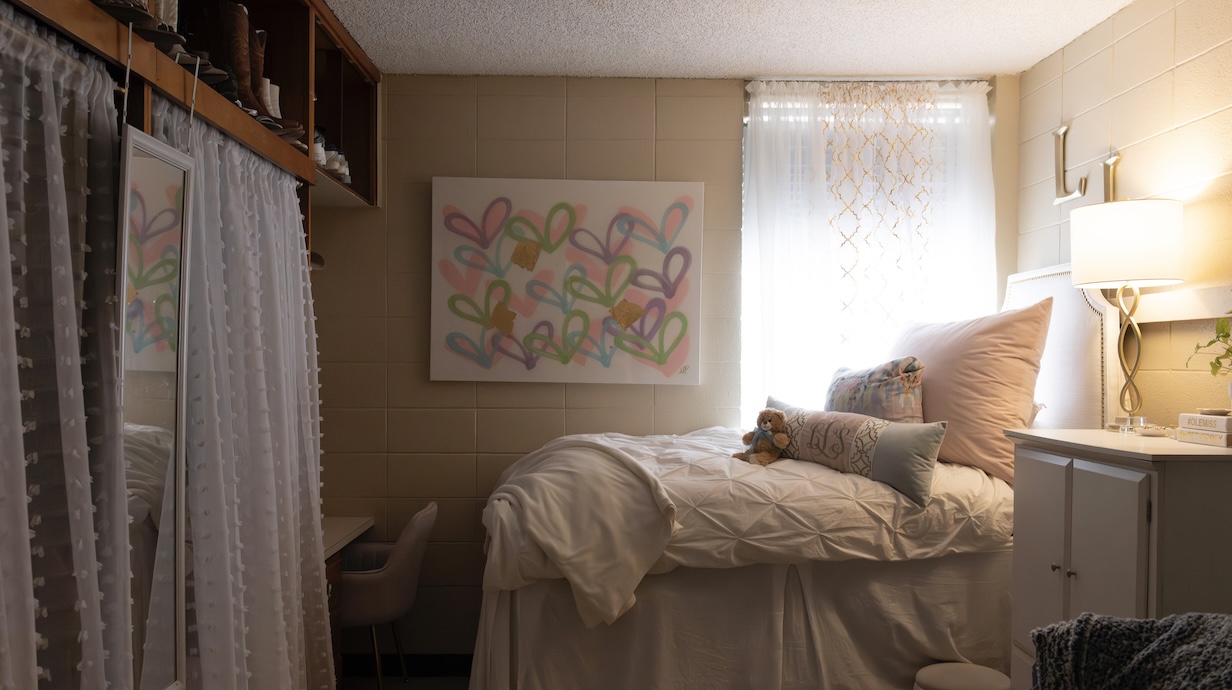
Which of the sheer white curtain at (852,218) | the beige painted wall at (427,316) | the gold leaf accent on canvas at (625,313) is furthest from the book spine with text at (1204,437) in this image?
the gold leaf accent on canvas at (625,313)

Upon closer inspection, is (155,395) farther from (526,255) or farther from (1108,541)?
(1108,541)

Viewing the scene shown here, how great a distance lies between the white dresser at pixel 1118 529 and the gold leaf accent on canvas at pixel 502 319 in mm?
2147

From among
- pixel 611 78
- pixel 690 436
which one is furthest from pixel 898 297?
pixel 611 78

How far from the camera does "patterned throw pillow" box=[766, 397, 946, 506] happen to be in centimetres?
250

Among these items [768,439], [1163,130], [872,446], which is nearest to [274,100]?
[768,439]

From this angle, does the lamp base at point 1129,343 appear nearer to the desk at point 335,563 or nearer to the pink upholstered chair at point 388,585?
the pink upholstered chair at point 388,585

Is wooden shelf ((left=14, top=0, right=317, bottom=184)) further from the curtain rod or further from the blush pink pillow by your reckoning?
the blush pink pillow

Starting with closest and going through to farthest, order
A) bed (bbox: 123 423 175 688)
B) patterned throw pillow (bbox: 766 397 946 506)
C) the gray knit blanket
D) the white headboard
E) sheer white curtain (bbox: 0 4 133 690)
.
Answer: the gray knit blanket
sheer white curtain (bbox: 0 4 133 690)
bed (bbox: 123 423 175 688)
patterned throw pillow (bbox: 766 397 946 506)
the white headboard

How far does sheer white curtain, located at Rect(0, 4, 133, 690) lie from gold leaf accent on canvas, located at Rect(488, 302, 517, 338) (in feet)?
6.87

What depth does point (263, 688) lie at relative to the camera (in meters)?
2.02

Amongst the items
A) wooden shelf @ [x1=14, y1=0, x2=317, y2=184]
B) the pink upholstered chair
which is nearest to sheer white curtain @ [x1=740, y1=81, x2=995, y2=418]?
the pink upholstered chair

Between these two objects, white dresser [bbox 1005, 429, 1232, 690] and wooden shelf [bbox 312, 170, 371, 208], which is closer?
white dresser [bbox 1005, 429, 1232, 690]

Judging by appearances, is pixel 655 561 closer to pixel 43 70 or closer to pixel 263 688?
pixel 263 688

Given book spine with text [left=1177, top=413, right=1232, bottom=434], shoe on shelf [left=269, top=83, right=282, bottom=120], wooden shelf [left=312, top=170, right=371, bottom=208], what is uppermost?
shoe on shelf [left=269, top=83, right=282, bottom=120]
